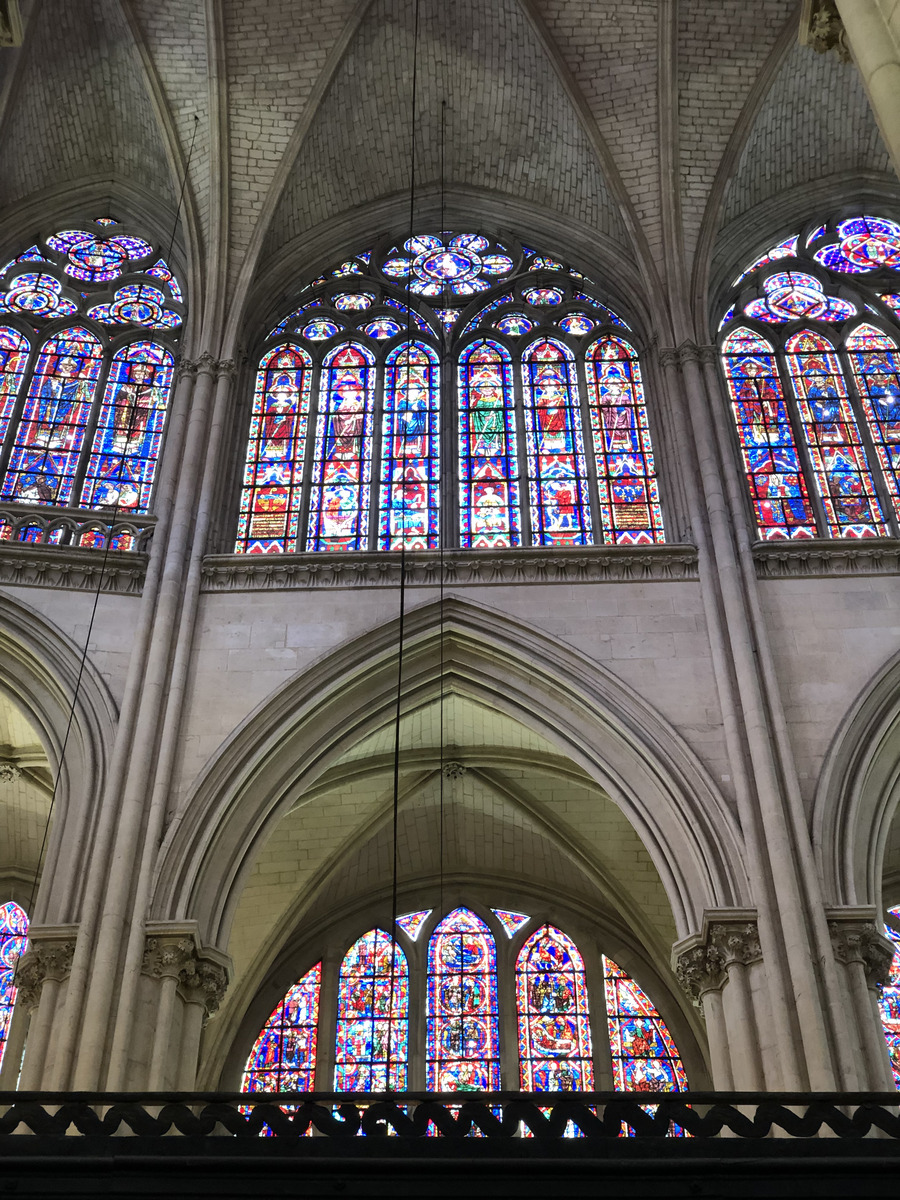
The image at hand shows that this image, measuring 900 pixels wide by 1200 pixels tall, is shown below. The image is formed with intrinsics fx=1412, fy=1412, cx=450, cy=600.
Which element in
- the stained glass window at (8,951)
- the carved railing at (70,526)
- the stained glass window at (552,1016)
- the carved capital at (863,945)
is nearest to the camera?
the carved capital at (863,945)

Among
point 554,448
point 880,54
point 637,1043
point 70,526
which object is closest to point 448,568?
point 554,448

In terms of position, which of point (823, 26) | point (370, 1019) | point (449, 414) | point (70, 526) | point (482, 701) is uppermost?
point (449, 414)

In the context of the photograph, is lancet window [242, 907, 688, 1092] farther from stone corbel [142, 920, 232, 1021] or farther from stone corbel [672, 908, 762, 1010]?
stone corbel [672, 908, 762, 1010]

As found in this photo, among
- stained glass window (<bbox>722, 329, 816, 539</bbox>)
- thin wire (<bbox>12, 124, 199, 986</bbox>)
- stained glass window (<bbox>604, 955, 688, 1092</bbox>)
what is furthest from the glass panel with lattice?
thin wire (<bbox>12, 124, 199, 986</bbox>)

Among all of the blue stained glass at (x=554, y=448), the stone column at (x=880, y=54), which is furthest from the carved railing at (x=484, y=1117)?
the blue stained glass at (x=554, y=448)

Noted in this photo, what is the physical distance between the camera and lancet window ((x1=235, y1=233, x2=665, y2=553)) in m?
15.2

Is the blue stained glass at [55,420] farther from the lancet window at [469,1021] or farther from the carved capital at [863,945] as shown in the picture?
the carved capital at [863,945]

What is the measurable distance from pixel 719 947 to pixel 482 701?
11.6ft

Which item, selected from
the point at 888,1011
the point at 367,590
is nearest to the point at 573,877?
the point at 888,1011

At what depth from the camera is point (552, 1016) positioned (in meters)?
15.4

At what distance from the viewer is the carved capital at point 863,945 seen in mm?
11023

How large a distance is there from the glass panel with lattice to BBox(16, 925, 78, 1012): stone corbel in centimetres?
864

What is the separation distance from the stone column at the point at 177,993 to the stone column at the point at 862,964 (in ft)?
16.4

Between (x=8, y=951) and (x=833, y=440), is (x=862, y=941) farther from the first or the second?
(x=8, y=951)
